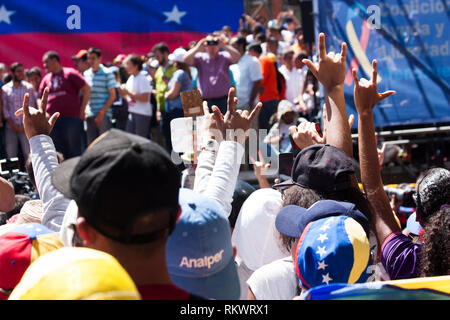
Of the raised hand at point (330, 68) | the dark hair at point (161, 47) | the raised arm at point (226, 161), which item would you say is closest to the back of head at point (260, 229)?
the raised arm at point (226, 161)

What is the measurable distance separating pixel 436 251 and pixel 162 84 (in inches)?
268

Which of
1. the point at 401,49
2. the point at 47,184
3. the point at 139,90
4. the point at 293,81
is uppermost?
the point at 401,49

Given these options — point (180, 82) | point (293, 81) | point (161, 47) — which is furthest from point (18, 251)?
point (293, 81)

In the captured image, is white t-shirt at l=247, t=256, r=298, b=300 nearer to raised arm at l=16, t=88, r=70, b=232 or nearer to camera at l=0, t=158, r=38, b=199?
raised arm at l=16, t=88, r=70, b=232

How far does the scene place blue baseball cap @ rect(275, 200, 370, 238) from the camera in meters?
2.32

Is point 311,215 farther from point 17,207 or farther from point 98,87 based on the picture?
point 98,87

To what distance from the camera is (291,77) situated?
9.72 meters

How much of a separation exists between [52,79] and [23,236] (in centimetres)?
614

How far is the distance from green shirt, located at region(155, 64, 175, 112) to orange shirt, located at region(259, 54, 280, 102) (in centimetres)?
129

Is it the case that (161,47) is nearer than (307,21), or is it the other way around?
(307,21)

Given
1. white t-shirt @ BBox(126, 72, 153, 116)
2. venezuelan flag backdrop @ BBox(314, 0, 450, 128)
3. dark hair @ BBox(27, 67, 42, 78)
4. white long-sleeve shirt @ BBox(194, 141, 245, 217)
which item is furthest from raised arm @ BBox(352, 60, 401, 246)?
dark hair @ BBox(27, 67, 42, 78)

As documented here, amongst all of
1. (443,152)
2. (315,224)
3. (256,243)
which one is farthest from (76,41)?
(315,224)
